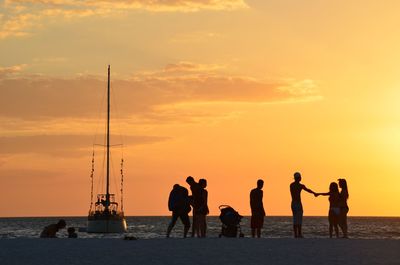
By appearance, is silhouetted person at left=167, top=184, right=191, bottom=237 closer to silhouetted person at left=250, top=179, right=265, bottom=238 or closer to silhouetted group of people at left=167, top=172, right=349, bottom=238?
silhouetted group of people at left=167, top=172, right=349, bottom=238

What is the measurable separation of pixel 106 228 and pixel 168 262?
182 ft

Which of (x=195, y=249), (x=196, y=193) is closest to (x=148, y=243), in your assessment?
(x=195, y=249)

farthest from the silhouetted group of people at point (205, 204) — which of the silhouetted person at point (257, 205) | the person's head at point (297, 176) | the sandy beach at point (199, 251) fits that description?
the sandy beach at point (199, 251)

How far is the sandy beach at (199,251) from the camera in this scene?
20.3 m

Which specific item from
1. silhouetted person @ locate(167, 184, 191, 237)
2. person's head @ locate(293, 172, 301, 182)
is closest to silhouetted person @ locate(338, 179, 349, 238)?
person's head @ locate(293, 172, 301, 182)

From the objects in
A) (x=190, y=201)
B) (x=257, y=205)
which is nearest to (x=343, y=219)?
(x=257, y=205)

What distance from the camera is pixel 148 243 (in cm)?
2438

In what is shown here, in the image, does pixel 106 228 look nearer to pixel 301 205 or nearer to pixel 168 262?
pixel 301 205

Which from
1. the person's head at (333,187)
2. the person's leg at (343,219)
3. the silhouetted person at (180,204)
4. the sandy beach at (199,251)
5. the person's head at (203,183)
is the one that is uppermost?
the person's head at (203,183)

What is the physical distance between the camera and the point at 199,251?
22.1 metres

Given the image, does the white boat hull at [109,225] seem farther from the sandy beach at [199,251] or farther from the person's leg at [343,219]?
the sandy beach at [199,251]

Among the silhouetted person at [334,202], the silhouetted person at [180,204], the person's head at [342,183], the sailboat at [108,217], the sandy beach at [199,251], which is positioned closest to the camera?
the sandy beach at [199,251]

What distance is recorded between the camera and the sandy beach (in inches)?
798

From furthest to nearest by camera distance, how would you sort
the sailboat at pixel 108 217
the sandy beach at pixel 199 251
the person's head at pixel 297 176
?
the sailboat at pixel 108 217
the person's head at pixel 297 176
the sandy beach at pixel 199 251
